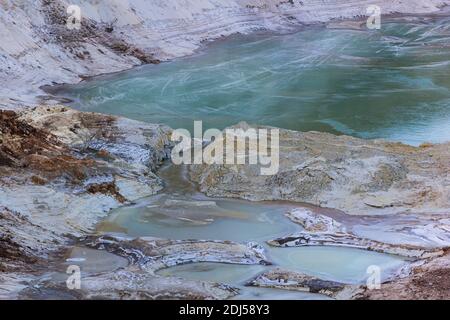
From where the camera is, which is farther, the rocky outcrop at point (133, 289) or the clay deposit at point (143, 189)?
the clay deposit at point (143, 189)

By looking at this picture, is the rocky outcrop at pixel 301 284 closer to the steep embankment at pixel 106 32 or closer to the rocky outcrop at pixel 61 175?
the rocky outcrop at pixel 61 175

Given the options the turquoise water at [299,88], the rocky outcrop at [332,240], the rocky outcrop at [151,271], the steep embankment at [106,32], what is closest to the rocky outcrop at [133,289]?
the rocky outcrop at [151,271]

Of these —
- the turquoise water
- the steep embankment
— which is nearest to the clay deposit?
the steep embankment

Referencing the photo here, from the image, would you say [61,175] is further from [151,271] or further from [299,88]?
[299,88]

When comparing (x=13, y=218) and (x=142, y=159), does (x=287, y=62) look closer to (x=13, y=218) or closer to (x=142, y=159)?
(x=142, y=159)

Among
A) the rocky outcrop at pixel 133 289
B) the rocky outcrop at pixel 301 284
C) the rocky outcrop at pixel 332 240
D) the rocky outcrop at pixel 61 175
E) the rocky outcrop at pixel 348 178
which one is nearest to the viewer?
the rocky outcrop at pixel 133 289

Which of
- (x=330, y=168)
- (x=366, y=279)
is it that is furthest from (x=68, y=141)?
(x=366, y=279)
